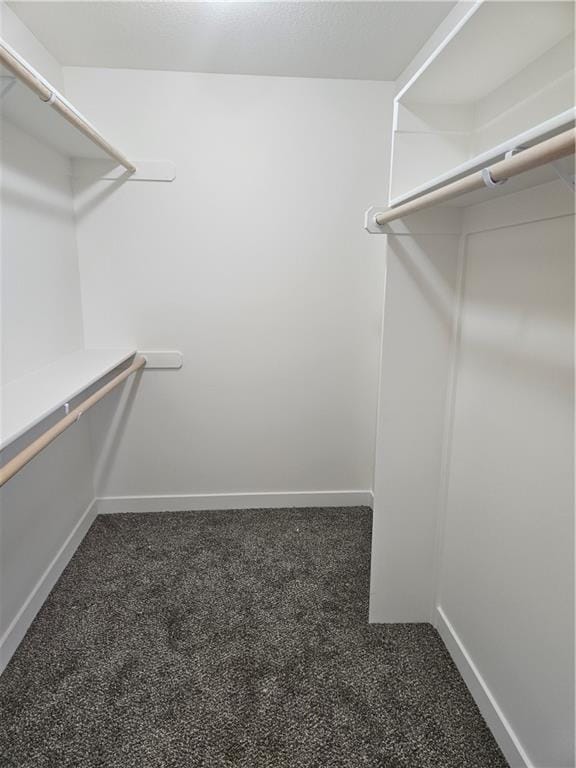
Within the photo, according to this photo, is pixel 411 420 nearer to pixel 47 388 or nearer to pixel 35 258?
pixel 47 388

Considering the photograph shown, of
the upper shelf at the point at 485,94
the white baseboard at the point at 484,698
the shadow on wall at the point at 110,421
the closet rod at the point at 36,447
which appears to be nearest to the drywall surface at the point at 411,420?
the white baseboard at the point at 484,698

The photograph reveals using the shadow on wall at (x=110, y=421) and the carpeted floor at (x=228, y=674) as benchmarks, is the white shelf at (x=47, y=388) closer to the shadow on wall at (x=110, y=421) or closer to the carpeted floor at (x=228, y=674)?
the shadow on wall at (x=110, y=421)

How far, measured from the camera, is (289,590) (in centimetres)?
204

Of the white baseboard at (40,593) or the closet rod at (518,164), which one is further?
the white baseboard at (40,593)

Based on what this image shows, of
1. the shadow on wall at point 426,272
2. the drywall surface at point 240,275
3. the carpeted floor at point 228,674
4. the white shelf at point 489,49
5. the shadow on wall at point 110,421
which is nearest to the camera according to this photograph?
the white shelf at point 489,49

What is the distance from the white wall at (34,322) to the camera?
1662mm

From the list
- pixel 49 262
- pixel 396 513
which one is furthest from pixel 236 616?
pixel 49 262

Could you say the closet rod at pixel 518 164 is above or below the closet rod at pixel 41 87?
below

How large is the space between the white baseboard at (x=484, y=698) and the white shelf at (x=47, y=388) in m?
1.55

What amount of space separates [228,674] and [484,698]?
2.75 ft

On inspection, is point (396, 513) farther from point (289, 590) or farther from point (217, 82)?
point (217, 82)

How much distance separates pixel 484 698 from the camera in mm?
1431

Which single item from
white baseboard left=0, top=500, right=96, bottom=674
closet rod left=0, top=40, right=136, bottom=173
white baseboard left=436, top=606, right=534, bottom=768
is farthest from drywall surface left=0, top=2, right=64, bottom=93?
white baseboard left=436, top=606, right=534, bottom=768

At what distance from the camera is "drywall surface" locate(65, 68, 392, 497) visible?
2.31 m
